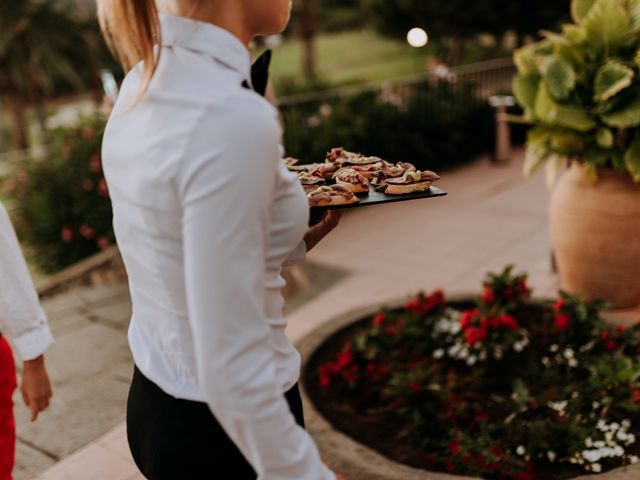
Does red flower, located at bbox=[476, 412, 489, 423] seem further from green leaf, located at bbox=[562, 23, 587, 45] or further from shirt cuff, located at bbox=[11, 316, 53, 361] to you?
green leaf, located at bbox=[562, 23, 587, 45]

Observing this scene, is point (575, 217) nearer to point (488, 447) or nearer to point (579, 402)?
point (579, 402)

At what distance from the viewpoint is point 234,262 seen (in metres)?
0.89

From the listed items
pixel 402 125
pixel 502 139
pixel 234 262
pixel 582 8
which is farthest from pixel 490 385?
pixel 502 139

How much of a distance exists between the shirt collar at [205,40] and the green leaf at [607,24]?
3.55m

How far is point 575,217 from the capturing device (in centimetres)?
429

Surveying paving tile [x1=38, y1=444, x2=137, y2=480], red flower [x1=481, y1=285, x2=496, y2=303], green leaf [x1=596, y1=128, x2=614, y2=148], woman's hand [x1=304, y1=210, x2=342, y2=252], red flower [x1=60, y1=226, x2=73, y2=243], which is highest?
woman's hand [x1=304, y1=210, x2=342, y2=252]

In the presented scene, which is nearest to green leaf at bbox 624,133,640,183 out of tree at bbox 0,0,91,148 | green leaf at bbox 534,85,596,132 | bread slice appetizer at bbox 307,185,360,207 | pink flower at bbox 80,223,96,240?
green leaf at bbox 534,85,596,132

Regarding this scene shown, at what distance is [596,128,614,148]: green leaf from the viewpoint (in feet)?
12.9

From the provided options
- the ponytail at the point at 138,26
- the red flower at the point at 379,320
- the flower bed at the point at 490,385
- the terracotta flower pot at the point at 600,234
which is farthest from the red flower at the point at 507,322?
the ponytail at the point at 138,26

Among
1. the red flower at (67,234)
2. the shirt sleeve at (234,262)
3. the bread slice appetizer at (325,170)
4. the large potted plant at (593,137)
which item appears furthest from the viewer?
the red flower at (67,234)

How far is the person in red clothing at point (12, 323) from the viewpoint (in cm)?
182

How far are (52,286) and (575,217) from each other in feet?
15.5

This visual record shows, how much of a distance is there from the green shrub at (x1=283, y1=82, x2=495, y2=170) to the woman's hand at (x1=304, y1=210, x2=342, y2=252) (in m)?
6.01

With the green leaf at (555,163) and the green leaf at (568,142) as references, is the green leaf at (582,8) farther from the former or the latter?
the green leaf at (555,163)
